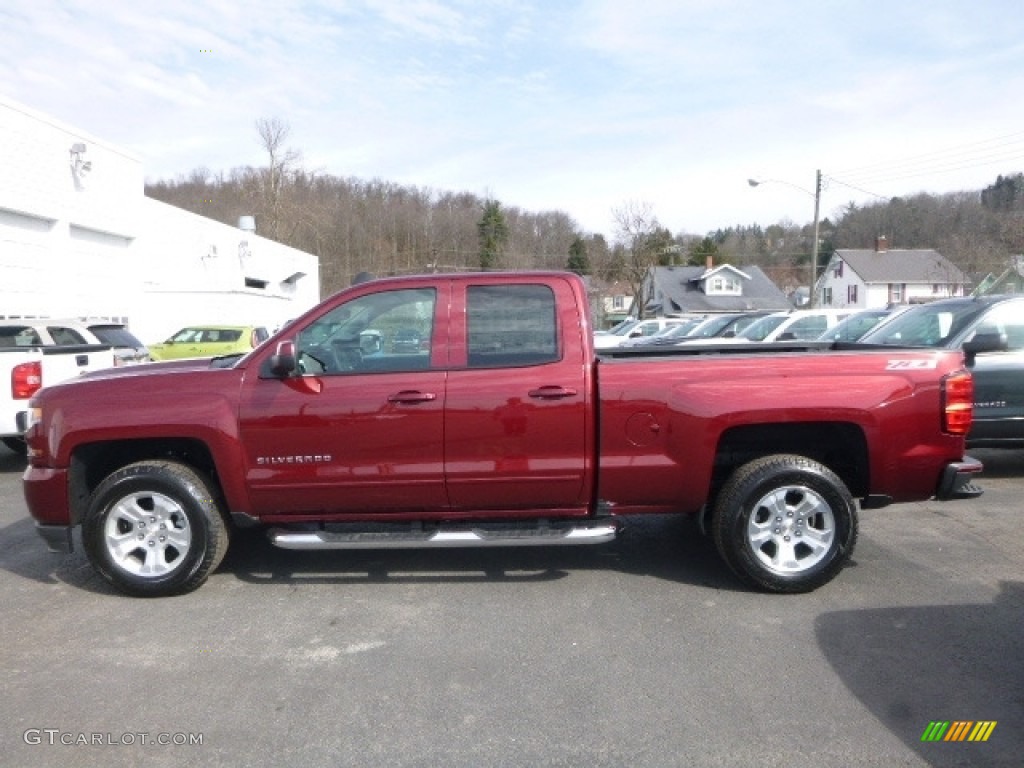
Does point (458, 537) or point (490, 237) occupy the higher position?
point (490, 237)

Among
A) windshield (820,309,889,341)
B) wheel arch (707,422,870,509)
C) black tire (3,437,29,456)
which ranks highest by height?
windshield (820,309,889,341)

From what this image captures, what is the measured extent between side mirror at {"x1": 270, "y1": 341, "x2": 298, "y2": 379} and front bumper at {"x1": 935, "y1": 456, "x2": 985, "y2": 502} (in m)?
3.87

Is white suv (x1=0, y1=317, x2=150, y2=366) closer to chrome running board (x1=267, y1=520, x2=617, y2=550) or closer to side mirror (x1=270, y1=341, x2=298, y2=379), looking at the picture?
side mirror (x1=270, y1=341, x2=298, y2=379)

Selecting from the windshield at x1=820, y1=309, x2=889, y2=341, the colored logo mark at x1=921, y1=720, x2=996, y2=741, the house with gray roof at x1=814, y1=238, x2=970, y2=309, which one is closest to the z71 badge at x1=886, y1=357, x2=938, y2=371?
the colored logo mark at x1=921, y1=720, x2=996, y2=741

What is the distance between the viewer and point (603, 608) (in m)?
4.48

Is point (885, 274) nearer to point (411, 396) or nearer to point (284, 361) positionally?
point (411, 396)

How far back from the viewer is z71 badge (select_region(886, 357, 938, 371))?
4578 mm

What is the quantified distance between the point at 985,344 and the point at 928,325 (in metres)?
1.23

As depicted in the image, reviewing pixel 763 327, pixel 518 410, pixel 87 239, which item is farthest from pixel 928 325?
pixel 87 239

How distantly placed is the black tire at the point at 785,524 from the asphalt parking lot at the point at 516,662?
0.17 m

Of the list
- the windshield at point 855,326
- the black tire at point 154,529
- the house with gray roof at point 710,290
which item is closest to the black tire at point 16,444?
the black tire at point 154,529

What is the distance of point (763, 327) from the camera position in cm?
1838

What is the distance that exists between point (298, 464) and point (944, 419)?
3.79 meters

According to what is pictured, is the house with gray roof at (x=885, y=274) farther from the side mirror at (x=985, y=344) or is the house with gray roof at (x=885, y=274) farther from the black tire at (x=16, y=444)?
the black tire at (x=16, y=444)
